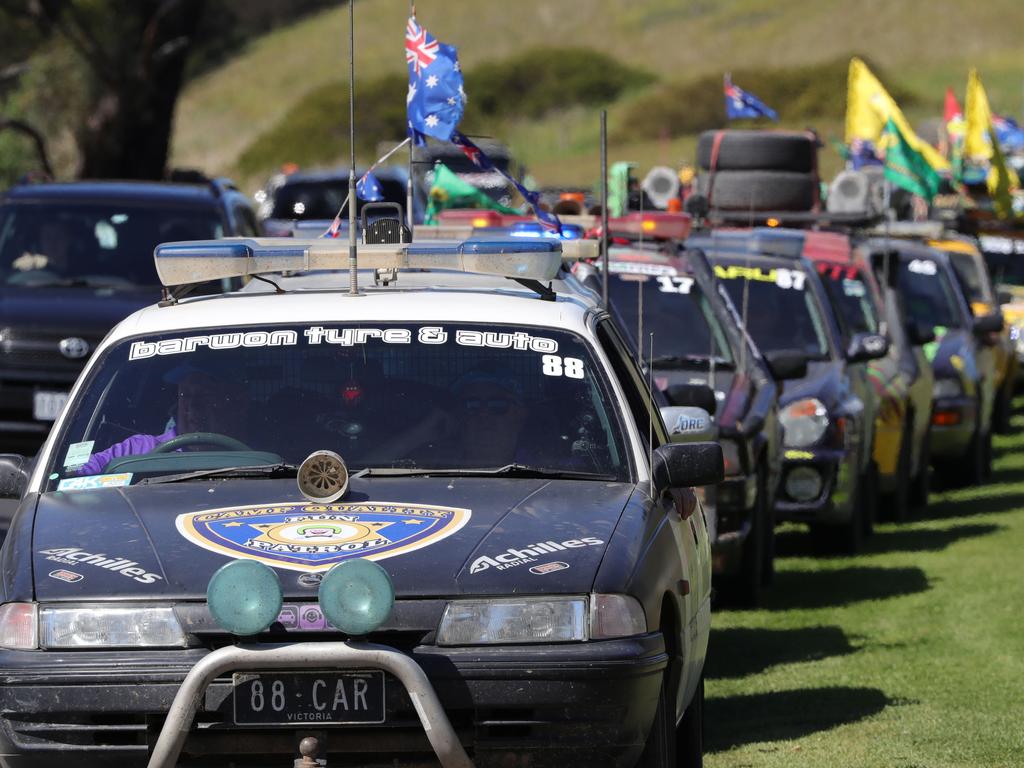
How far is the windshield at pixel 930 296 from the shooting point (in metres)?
19.4

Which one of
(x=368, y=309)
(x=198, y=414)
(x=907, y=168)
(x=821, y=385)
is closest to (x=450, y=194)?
(x=821, y=385)

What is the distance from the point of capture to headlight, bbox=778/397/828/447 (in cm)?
1356

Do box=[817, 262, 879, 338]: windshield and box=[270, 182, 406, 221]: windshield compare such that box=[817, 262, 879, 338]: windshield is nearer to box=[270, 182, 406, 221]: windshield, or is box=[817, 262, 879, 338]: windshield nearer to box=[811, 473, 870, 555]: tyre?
box=[811, 473, 870, 555]: tyre

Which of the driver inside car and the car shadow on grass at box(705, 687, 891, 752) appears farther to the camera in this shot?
the car shadow on grass at box(705, 687, 891, 752)

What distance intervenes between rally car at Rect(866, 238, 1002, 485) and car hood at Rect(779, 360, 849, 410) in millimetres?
4253

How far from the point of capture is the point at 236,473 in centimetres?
656

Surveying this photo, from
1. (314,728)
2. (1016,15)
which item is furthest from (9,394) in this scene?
(1016,15)

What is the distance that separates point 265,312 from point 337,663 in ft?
6.09

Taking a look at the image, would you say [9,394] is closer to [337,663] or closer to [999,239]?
[337,663]

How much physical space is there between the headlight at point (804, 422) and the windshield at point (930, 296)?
19.6 ft

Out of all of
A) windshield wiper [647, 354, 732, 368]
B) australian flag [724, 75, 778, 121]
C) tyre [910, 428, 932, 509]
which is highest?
australian flag [724, 75, 778, 121]

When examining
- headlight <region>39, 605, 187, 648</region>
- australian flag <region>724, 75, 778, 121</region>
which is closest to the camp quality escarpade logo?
headlight <region>39, 605, 187, 648</region>

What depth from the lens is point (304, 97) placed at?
262 feet

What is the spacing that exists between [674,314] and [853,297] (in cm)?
435
